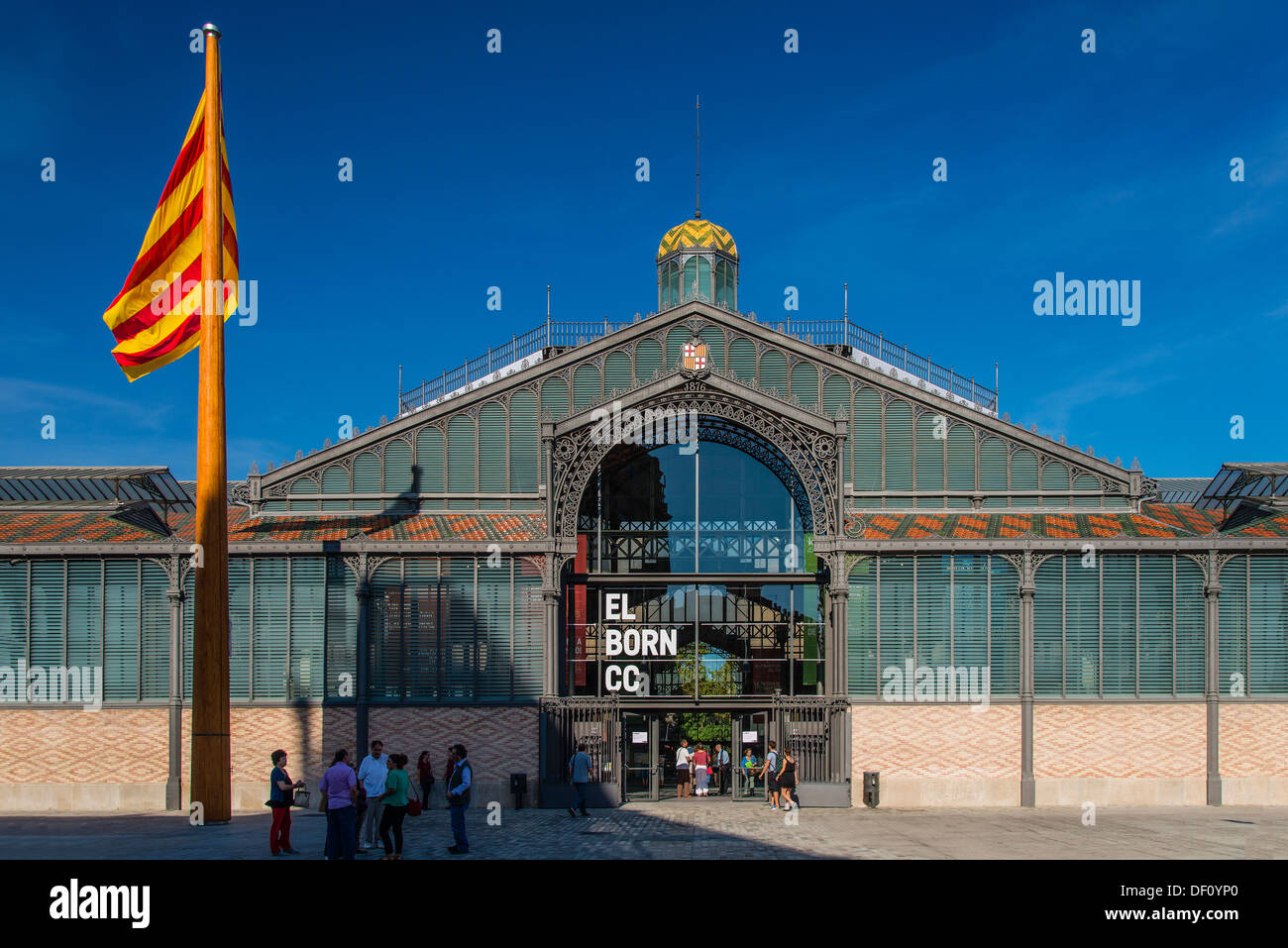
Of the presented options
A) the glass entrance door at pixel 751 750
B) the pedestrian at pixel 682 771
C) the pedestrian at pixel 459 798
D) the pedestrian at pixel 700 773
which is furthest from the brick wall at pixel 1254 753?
the pedestrian at pixel 459 798

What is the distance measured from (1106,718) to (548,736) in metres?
16.1

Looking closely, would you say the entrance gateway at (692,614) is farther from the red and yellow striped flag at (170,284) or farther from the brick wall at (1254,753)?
the red and yellow striped flag at (170,284)

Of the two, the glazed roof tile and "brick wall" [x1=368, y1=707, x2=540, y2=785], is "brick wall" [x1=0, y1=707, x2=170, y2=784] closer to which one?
the glazed roof tile

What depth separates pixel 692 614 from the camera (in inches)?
1419

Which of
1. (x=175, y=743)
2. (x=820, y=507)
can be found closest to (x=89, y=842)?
(x=175, y=743)

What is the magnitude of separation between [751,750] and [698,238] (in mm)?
20987

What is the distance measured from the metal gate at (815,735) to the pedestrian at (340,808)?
1687 centimetres

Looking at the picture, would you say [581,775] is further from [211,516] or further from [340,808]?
[211,516]

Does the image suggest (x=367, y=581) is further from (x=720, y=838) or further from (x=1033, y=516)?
(x=1033, y=516)

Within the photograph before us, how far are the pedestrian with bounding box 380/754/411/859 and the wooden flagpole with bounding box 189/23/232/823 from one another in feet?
12.8

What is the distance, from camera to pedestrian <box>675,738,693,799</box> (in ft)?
111

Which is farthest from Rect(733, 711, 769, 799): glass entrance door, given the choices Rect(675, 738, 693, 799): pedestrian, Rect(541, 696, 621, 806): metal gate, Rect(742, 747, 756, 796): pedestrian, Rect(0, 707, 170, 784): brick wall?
Rect(0, 707, 170, 784): brick wall

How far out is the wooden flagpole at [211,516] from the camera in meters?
22.0

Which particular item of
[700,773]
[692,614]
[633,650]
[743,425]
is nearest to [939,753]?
[700,773]
